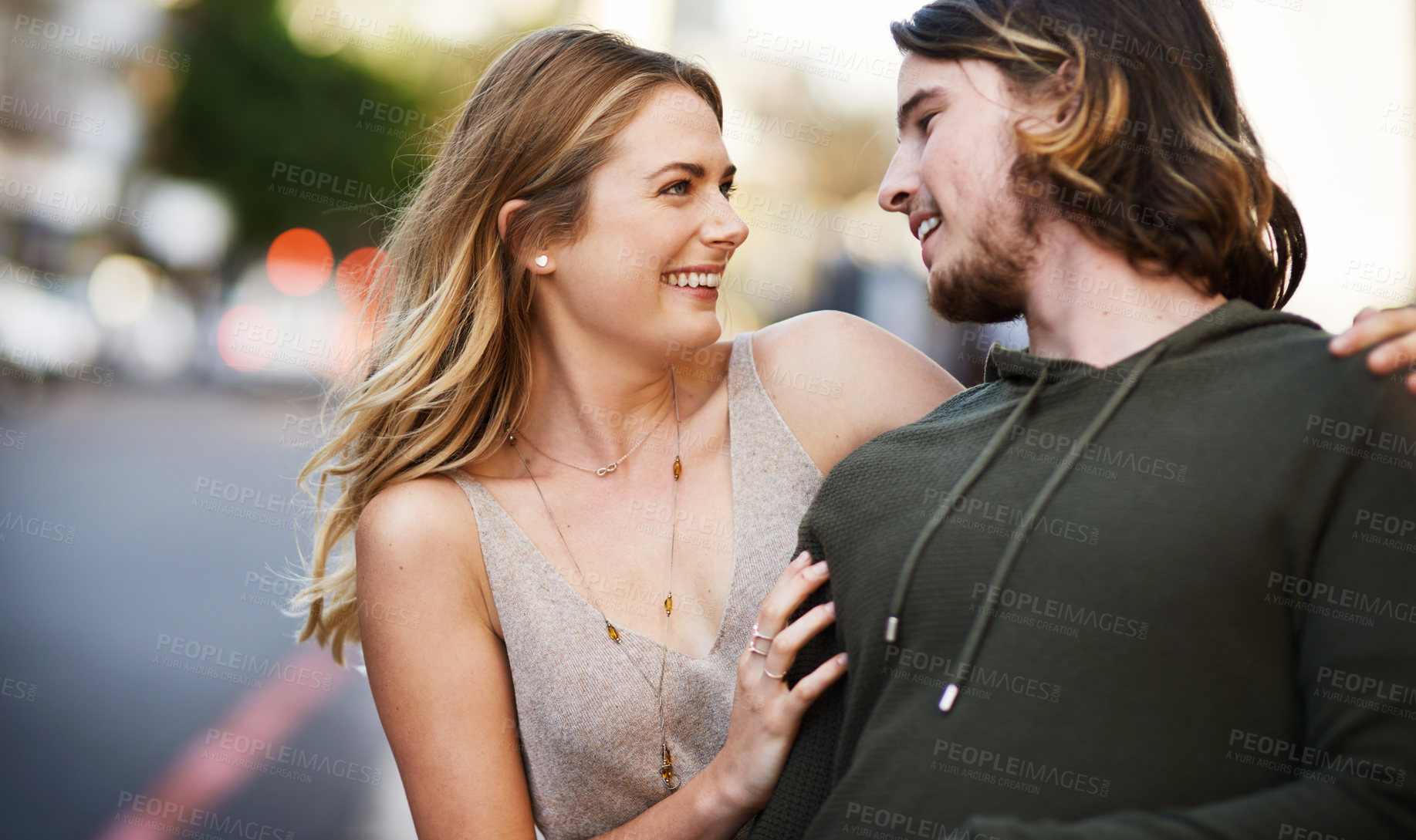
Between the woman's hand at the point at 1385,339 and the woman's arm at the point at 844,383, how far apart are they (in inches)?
48.8

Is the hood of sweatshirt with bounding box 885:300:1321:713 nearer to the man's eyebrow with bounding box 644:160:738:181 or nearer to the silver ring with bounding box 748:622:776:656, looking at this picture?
the silver ring with bounding box 748:622:776:656

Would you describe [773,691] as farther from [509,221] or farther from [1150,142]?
[509,221]

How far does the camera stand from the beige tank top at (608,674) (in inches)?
116

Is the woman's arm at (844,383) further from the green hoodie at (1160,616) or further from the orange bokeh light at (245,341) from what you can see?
the orange bokeh light at (245,341)

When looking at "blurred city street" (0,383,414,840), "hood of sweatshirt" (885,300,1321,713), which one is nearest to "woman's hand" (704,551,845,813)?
"hood of sweatshirt" (885,300,1321,713)

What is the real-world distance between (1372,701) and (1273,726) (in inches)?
7.4

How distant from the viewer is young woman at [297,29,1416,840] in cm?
296

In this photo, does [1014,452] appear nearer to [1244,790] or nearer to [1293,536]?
[1293,536]

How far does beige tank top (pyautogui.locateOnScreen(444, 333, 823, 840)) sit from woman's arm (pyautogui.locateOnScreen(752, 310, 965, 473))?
0.11m

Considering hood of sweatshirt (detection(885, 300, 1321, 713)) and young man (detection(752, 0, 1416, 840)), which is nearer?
young man (detection(752, 0, 1416, 840))

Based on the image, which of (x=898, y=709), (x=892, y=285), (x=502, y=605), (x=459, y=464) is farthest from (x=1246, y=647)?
(x=892, y=285)

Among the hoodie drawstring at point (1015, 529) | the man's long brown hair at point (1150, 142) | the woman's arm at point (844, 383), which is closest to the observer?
the hoodie drawstring at point (1015, 529)

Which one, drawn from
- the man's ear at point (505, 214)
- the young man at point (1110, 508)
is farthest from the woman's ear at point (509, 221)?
the young man at point (1110, 508)

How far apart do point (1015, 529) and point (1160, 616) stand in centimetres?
31
